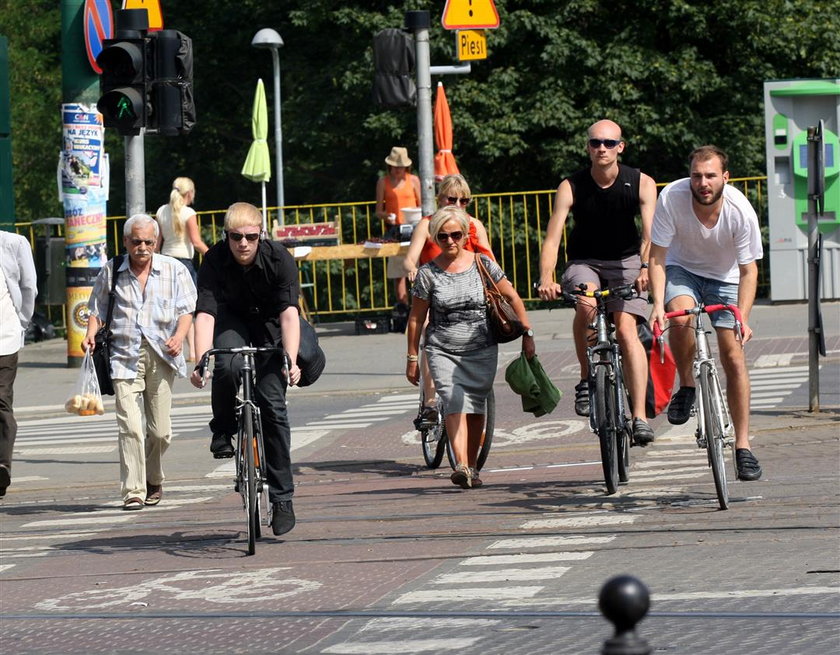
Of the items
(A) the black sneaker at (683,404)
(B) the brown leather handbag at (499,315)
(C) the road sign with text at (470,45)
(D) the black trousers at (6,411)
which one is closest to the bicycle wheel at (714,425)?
(A) the black sneaker at (683,404)

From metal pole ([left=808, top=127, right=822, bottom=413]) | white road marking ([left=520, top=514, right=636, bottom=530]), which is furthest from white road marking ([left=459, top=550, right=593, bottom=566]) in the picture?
metal pole ([left=808, top=127, right=822, bottom=413])

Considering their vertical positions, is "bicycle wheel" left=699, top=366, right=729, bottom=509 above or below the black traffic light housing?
below

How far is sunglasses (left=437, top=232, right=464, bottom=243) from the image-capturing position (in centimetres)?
958

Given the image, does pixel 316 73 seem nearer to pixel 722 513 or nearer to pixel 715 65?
pixel 715 65

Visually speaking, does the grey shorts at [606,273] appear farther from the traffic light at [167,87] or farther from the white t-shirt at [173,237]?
the white t-shirt at [173,237]

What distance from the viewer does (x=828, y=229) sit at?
1989cm

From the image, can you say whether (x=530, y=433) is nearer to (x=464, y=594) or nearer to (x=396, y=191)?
(x=464, y=594)

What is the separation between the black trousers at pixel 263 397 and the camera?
820cm

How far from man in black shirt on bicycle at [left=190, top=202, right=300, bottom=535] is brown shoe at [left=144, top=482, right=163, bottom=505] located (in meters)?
1.84

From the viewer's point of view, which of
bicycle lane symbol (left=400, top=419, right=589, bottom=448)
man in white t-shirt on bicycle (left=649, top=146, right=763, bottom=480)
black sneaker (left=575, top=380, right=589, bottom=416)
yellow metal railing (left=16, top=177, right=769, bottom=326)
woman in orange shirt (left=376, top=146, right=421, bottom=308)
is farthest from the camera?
yellow metal railing (left=16, top=177, right=769, bottom=326)

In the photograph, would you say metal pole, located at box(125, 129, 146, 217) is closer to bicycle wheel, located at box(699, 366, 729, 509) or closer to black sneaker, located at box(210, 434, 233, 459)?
black sneaker, located at box(210, 434, 233, 459)

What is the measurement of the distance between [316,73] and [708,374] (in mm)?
26188

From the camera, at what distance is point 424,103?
15.0 meters

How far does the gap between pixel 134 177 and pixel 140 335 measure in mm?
2493
